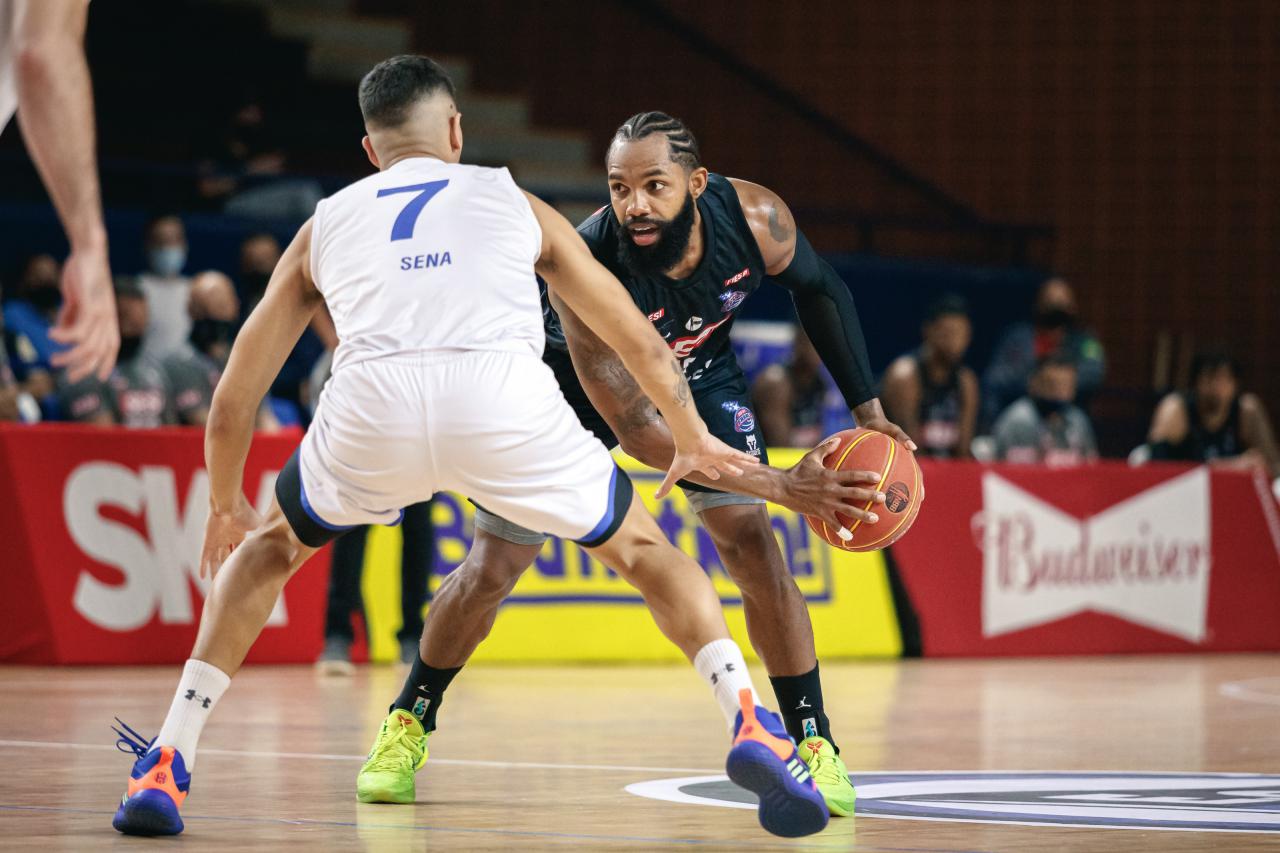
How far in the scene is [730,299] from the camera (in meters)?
5.59

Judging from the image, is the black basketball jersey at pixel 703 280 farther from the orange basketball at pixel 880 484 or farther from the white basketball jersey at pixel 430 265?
the white basketball jersey at pixel 430 265

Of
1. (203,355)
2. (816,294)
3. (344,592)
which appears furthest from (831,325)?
(203,355)

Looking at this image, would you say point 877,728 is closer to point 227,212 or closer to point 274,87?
point 227,212

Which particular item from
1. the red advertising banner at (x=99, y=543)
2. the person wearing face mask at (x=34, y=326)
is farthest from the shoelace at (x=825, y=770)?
the person wearing face mask at (x=34, y=326)

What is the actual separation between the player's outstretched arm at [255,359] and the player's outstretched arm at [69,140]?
1.22 m

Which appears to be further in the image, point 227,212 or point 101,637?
point 227,212

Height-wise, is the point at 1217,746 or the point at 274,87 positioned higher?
the point at 274,87

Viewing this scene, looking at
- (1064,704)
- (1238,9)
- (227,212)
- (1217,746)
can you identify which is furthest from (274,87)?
(1217,746)

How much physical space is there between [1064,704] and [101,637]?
4748mm

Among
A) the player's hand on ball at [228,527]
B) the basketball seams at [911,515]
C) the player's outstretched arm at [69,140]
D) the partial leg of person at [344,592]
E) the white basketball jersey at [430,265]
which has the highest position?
the player's outstretched arm at [69,140]

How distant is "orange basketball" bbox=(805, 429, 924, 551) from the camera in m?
5.00

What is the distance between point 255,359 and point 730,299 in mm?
1564

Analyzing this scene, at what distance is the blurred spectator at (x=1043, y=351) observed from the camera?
50.5ft

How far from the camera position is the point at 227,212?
1454 cm
